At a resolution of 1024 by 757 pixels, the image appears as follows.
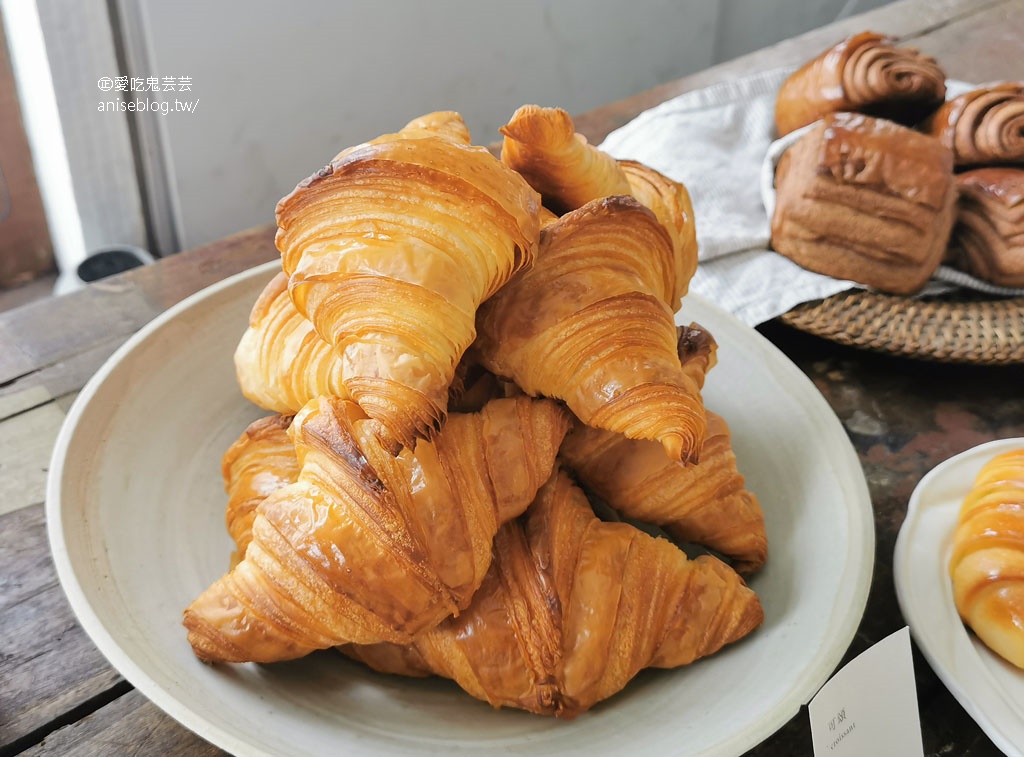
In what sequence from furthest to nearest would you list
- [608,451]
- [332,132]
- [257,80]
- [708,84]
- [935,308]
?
1. [332,132]
2. [257,80]
3. [708,84]
4. [935,308]
5. [608,451]

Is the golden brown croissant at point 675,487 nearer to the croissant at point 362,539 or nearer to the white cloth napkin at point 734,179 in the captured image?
the croissant at point 362,539

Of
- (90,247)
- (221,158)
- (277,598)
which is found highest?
(277,598)

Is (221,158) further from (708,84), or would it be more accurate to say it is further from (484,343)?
(484,343)

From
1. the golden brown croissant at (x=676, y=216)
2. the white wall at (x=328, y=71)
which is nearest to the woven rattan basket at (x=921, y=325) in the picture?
the golden brown croissant at (x=676, y=216)

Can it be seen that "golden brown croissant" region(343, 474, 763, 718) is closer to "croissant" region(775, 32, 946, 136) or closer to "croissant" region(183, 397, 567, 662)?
"croissant" region(183, 397, 567, 662)

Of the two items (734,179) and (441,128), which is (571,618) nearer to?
(441,128)

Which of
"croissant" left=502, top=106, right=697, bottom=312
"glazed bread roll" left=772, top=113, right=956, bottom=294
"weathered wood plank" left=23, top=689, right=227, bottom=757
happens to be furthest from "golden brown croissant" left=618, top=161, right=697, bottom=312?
"weathered wood plank" left=23, top=689, right=227, bottom=757

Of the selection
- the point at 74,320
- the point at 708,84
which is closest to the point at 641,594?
the point at 74,320

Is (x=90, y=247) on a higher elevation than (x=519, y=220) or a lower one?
lower
